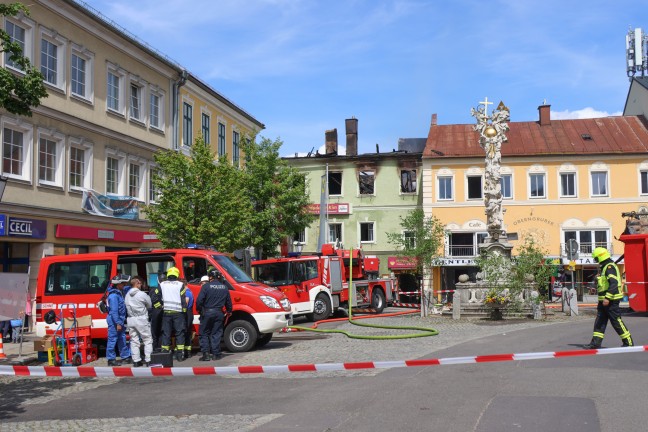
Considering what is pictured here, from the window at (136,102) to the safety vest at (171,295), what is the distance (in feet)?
54.4

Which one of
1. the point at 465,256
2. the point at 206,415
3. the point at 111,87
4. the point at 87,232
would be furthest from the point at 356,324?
the point at 465,256

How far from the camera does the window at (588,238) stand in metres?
44.7

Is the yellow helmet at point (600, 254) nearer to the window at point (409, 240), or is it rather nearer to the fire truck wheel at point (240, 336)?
the fire truck wheel at point (240, 336)

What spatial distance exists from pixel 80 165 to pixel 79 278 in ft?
35.8

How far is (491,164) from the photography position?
2508 cm

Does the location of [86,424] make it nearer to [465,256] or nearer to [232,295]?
[232,295]

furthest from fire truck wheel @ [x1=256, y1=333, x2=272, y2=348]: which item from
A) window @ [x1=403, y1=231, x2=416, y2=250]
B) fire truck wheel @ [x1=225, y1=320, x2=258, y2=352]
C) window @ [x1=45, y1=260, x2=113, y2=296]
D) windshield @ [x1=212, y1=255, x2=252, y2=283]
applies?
window @ [x1=403, y1=231, x2=416, y2=250]

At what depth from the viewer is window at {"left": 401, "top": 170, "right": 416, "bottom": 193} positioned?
49438 millimetres

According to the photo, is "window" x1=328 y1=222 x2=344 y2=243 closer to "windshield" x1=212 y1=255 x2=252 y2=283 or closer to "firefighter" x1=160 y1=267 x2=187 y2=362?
"windshield" x1=212 y1=255 x2=252 y2=283

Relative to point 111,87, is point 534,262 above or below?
below

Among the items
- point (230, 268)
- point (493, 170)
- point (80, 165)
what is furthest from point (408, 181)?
point (230, 268)

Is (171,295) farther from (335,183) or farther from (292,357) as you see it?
(335,183)

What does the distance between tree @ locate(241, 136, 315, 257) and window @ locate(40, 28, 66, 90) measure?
11.4m

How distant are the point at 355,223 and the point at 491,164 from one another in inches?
985
